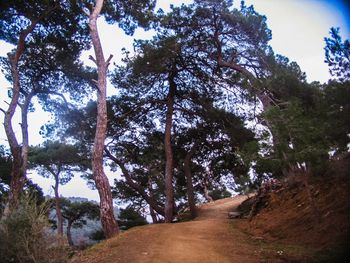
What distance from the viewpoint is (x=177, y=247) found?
7.46m

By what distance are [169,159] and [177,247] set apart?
9739 mm

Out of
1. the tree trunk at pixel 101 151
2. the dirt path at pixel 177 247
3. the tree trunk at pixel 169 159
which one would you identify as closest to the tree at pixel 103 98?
the tree trunk at pixel 101 151

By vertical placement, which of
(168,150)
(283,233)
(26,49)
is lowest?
(283,233)

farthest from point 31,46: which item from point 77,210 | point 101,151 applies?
point 77,210

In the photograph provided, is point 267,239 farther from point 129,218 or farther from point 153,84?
point 129,218

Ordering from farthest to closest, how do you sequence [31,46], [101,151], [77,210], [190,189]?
1. [77,210]
2. [190,189]
3. [31,46]
4. [101,151]

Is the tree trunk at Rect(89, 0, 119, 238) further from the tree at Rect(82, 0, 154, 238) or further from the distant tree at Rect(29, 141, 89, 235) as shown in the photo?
the distant tree at Rect(29, 141, 89, 235)

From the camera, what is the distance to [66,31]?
15.1 m

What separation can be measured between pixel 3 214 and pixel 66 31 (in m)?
11.2

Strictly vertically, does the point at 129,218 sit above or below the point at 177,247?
above

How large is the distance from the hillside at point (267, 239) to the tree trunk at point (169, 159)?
558cm

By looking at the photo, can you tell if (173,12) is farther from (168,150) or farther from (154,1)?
(168,150)

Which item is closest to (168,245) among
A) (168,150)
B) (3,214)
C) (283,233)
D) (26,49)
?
(283,233)

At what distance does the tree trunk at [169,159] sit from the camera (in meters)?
16.2
